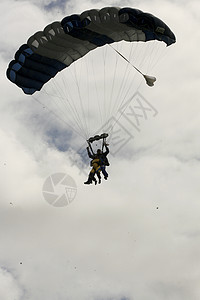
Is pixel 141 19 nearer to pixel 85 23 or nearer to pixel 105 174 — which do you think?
pixel 85 23

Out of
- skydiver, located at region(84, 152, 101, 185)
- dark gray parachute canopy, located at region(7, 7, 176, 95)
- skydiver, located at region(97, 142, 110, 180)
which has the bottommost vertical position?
skydiver, located at region(84, 152, 101, 185)

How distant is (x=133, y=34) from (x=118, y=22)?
1.31 meters

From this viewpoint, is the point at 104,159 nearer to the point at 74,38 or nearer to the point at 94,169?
the point at 94,169

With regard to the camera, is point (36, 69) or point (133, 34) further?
point (36, 69)

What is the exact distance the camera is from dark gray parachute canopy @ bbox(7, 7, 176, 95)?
25656 millimetres

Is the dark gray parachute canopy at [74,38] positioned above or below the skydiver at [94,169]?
above

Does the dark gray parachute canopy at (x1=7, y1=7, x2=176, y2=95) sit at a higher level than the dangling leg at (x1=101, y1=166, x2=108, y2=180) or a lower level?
higher

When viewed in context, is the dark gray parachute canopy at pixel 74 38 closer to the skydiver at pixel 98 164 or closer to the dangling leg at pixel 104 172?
the skydiver at pixel 98 164

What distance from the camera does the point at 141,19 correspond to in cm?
2548

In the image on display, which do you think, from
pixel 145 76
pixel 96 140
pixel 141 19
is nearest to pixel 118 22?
pixel 141 19

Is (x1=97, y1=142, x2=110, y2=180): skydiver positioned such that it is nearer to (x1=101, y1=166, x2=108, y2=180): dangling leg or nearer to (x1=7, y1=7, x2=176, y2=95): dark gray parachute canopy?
(x1=101, y1=166, x2=108, y2=180): dangling leg

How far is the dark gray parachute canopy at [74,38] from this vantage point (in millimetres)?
25656

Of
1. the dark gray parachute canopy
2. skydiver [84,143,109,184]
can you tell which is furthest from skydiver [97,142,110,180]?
the dark gray parachute canopy

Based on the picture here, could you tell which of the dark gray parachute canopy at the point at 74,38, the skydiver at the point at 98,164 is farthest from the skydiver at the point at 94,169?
the dark gray parachute canopy at the point at 74,38
